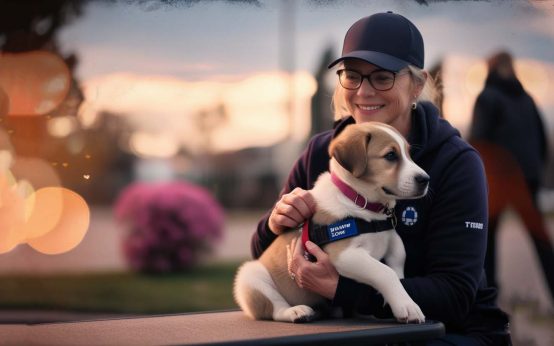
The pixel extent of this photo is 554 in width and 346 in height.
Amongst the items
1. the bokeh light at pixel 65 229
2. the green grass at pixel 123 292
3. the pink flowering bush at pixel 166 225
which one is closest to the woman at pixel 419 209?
the bokeh light at pixel 65 229

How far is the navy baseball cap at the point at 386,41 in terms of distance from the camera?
9.30 feet

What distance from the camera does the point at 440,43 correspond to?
510 centimetres

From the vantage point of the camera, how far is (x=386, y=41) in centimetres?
286

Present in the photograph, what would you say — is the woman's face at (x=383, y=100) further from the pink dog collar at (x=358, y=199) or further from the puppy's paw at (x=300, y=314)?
the puppy's paw at (x=300, y=314)

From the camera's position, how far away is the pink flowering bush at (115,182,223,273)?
34.2ft

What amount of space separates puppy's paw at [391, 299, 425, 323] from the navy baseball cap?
34.3 inches

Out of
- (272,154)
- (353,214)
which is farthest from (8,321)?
(272,154)

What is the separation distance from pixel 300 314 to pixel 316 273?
16 cm

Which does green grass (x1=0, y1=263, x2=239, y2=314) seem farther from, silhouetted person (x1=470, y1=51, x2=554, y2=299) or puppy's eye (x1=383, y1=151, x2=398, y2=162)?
puppy's eye (x1=383, y1=151, x2=398, y2=162)

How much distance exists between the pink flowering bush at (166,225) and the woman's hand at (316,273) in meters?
7.78

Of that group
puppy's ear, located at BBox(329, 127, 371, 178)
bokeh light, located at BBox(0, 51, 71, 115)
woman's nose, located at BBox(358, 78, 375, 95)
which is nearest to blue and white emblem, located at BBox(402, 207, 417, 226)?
puppy's ear, located at BBox(329, 127, 371, 178)

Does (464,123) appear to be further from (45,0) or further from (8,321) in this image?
(8,321)

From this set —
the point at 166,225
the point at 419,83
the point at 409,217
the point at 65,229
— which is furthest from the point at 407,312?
the point at 166,225

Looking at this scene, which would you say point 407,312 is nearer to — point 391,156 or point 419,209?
point 419,209
